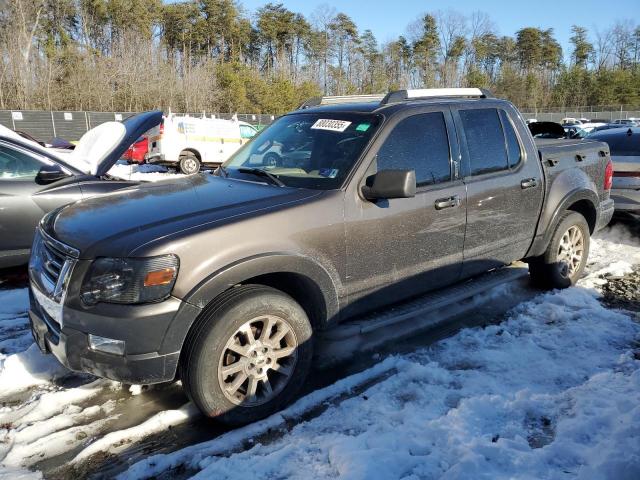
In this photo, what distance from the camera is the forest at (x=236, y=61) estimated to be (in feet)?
123

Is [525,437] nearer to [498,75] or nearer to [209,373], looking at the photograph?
[209,373]

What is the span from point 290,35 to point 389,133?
67.6 meters

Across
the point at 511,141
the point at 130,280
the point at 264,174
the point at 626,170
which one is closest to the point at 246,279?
the point at 130,280

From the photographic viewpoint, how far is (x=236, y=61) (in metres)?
48.8

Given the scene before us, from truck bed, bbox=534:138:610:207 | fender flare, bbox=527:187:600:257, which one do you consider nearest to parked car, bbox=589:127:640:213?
truck bed, bbox=534:138:610:207

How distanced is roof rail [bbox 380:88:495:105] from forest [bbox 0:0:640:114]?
124 ft

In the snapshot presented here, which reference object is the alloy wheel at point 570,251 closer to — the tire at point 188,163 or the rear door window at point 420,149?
the rear door window at point 420,149

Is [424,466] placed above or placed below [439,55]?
below

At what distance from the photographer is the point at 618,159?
7.79 m

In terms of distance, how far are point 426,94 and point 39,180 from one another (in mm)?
3942

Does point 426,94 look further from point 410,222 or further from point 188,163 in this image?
point 188,163

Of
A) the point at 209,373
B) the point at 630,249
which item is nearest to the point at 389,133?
the point at 209,373

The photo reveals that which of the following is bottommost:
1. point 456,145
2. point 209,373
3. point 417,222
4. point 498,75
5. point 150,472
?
point 150,472

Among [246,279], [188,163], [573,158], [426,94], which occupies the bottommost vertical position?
[246,279]
